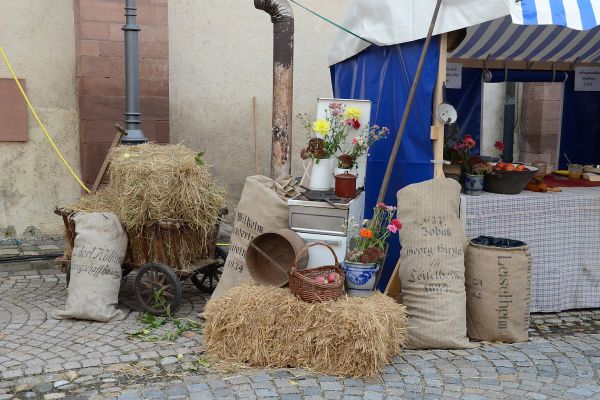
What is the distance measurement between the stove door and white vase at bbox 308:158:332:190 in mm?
488

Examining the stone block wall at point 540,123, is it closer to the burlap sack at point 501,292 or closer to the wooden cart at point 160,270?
the burlap sack at point 501,292

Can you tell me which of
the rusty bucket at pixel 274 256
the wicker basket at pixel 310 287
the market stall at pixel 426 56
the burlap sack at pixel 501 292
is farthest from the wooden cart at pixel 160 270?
the burlap sack at pixel 501 292

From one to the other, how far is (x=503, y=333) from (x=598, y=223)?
1484 millimetres

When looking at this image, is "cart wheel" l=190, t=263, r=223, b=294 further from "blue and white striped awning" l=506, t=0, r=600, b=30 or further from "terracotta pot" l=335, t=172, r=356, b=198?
"blue and white striped awning" l=506, t=0, r=600, b=30

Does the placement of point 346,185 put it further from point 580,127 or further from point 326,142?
point 580,127

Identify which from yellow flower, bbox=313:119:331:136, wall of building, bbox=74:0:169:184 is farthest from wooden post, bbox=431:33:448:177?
wall of building, bbox=74:0:169:184

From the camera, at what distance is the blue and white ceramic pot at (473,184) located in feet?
18.3

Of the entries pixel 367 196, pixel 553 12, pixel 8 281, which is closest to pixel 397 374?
pixel 367 196

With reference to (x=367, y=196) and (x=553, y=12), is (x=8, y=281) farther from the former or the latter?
(x=553, y=12)

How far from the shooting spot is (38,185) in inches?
315

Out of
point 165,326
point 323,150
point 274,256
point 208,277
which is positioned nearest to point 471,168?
point 323,150

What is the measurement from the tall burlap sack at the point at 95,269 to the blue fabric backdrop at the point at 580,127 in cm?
519

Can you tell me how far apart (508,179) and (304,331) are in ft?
7.32

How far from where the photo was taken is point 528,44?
23.1ft
